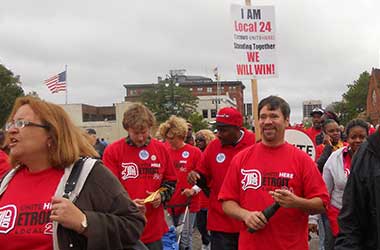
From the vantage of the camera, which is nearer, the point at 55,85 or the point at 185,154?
the point at 185,154

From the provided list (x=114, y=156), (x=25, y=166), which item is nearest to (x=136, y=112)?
(x=114, y=156)

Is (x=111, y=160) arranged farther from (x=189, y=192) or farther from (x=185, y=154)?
(x=185, y=154)

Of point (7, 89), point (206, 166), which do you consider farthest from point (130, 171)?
point (7, 89)

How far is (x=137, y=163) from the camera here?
17.3 ft

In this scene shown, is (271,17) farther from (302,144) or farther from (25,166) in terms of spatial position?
(25,166)

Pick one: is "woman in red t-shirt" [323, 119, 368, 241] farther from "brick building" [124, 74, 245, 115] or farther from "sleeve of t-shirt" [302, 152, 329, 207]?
"brick building" [124, 74, 245, 115]

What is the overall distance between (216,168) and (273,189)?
1.74m

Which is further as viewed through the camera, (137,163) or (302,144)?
(302,144)

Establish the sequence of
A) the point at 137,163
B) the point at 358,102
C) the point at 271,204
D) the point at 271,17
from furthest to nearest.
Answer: the point at 358,102
the point at 271,17
the point at 137,163
the point at 271,204

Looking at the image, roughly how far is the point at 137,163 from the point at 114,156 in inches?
10.0

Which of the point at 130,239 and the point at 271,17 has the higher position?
the point at 271,17

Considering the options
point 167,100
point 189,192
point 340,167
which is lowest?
point 189,192

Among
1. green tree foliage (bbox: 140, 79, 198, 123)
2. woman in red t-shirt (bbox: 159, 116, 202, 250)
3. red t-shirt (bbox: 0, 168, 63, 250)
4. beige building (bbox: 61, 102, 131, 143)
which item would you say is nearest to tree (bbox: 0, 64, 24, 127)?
beige building (bbox: 61, 102, 131, 143)

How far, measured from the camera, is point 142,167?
527cm
